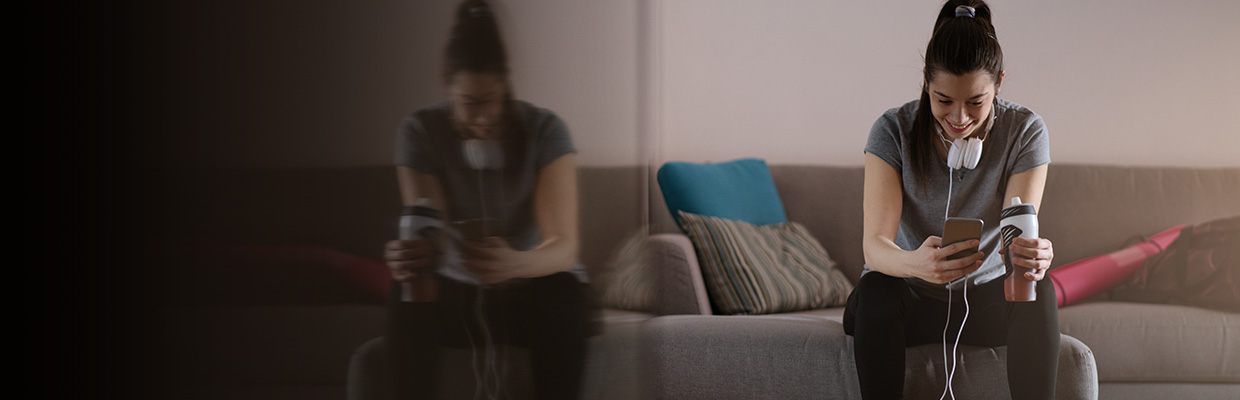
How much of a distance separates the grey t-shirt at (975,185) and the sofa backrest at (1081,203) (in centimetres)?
46

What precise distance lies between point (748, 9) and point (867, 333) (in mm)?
1232

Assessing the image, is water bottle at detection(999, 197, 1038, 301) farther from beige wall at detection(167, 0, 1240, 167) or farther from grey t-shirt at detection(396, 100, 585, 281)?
grey t-shirt at detection(396, 100, 585, 281)

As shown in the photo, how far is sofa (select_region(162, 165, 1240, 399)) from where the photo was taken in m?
0.03

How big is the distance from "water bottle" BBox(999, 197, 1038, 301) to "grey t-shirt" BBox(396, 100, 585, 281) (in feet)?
4.64

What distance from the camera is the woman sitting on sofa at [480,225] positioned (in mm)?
53

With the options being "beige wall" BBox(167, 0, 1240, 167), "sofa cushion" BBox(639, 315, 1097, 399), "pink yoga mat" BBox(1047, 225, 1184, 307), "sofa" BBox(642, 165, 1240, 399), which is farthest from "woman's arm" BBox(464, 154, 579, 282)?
"beige wall" BBox(167, 0, 1240, 167)

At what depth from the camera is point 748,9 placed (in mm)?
2223

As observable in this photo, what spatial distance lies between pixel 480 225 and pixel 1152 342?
75.2 inches

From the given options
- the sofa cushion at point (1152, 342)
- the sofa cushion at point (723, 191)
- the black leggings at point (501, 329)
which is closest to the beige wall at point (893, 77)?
the sofa cushion at point (723, 191)

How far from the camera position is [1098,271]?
1.83m

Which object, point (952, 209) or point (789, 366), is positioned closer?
point (789, 366)

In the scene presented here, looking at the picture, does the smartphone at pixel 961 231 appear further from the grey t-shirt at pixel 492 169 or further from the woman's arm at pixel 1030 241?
the grey t-shirt at pixel 492 169

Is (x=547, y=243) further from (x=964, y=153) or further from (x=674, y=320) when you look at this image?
(x=964, y=153)

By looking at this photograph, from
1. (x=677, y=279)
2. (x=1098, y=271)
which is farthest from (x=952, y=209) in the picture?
(x=1098, y=271)
